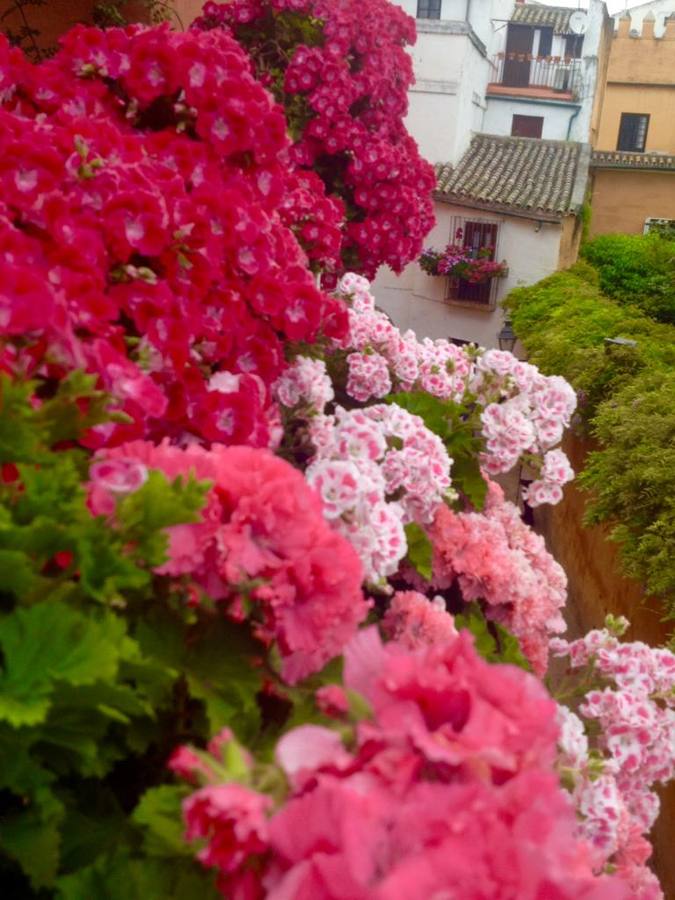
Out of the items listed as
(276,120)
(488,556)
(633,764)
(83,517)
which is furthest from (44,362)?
(633,764)

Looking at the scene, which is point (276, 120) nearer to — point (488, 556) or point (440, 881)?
point (488, 556)

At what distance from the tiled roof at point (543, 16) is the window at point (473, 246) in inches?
433

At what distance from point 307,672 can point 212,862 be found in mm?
404

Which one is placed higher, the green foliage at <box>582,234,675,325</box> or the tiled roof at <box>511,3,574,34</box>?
the tiled roof at <box>511,3,574,34</box>

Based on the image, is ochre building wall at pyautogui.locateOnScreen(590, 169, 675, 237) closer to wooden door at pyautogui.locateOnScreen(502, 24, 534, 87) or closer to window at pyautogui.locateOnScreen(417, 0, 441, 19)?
wooden door at pyautogui.locateOnScreen(502, 24, 534, 87)

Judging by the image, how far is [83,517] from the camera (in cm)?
104

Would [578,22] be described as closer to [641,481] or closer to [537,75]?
[537,75]

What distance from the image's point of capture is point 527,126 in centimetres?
2484

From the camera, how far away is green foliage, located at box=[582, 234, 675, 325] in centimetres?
1680

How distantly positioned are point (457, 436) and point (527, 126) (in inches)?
960

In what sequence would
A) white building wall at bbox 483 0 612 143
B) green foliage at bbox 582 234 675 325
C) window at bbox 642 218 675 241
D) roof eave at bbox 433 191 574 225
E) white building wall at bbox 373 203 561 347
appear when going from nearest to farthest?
1. green foliage at bbox 582 234 675 325
2. roof eave at bbox 433 191 574 225
3. white building wall at bbox 373 203 561 347
4. window at bbox 642 218 675 241
5. white building wall at bbox 483 0 612 143

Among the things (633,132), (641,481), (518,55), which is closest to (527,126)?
(518,55)

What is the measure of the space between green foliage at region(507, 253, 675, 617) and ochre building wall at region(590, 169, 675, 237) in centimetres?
1322

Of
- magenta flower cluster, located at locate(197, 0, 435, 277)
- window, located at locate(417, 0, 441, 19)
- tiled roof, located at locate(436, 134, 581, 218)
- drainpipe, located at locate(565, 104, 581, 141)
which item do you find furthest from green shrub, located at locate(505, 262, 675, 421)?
drainpipe, located at locate(565, 104, 581, 141)
